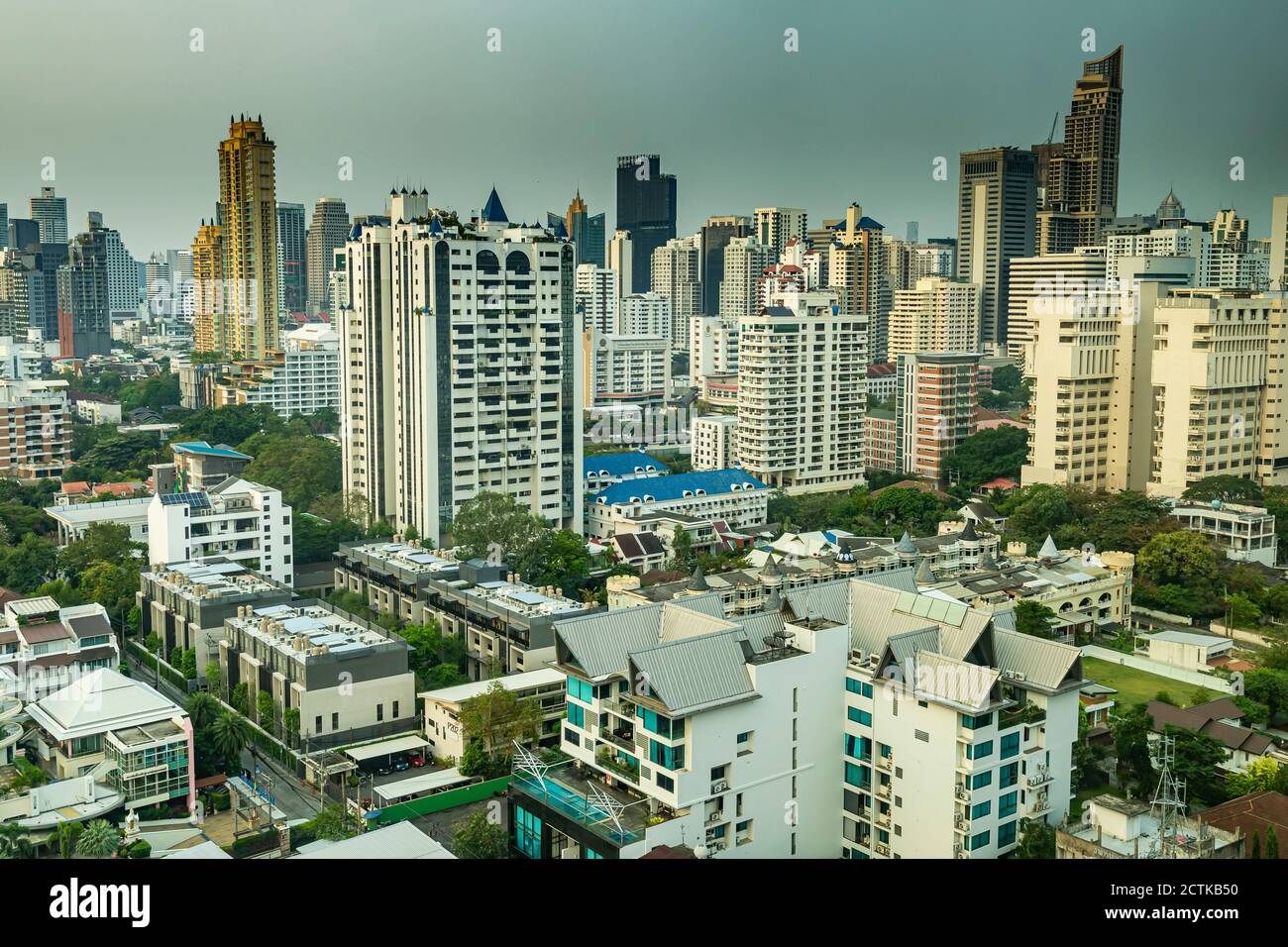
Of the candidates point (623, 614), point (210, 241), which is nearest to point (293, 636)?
point (623, 614)

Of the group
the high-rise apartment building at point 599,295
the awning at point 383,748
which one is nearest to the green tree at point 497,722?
the awning at point 383,748

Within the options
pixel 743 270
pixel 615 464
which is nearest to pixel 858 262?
pixel 743 270

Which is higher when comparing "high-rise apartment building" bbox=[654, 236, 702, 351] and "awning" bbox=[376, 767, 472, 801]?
"high-rise apartment building" bbox=[654, 236, 702, 351]

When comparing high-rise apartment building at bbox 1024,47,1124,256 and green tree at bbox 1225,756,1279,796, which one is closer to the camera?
green tree at bbox 1225,756,1279,796

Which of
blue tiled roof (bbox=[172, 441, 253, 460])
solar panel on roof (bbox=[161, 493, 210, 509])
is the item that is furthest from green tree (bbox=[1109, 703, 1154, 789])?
blue tiled roof (bbox=[172, 441, 253, 460])

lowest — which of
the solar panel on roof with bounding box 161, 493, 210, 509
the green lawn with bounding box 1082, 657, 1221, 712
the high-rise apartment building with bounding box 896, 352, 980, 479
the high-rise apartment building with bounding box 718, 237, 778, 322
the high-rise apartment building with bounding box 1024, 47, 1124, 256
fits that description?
the green lawn with bounding box 1082, 657, 1221, 712

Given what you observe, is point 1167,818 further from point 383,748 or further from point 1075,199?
point 1075,199

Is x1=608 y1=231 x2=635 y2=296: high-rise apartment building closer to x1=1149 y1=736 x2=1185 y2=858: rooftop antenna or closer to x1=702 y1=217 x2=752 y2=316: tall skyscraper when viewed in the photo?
x1=702 y1=217 x2=752 y2=316: tall skyscraper
